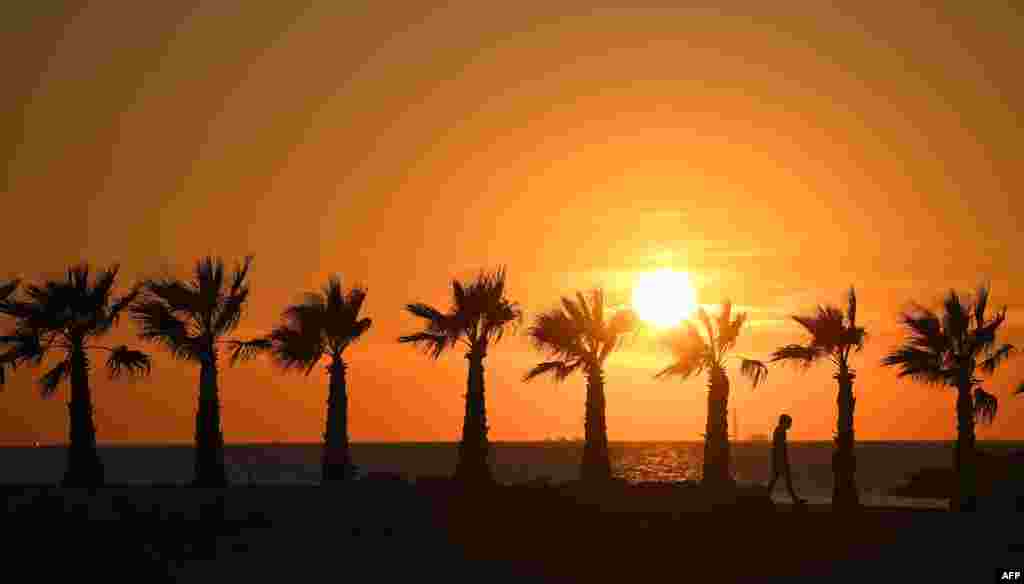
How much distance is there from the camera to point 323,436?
5116 centimetres

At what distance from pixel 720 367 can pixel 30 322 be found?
23722 millimetres

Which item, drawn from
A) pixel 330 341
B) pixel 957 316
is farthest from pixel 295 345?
pixel 957 316

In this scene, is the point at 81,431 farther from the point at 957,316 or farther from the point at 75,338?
the point at 957,316

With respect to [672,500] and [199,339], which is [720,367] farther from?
[199,339]

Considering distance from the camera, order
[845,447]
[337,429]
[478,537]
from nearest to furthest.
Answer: [478,537] → [845,447] → [337,429]

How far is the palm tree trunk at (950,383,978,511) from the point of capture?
4841cm

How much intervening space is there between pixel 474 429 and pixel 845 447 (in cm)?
1258

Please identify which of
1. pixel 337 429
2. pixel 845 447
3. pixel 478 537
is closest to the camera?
pixel 478 537

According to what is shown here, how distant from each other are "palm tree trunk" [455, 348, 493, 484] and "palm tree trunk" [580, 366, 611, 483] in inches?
144

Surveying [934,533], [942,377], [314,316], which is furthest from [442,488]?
[942,377]

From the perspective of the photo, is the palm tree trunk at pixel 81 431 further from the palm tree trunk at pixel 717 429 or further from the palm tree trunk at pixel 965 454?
the palm tree trunk at pixel 965 454

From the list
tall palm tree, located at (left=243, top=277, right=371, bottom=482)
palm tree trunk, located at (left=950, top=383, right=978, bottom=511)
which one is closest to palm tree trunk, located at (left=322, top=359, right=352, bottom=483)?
tall palm tree, located at (left=243, top=277, right=371, bottom=482)

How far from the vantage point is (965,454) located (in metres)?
49.1

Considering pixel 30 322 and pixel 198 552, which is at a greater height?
pixel 30 322
